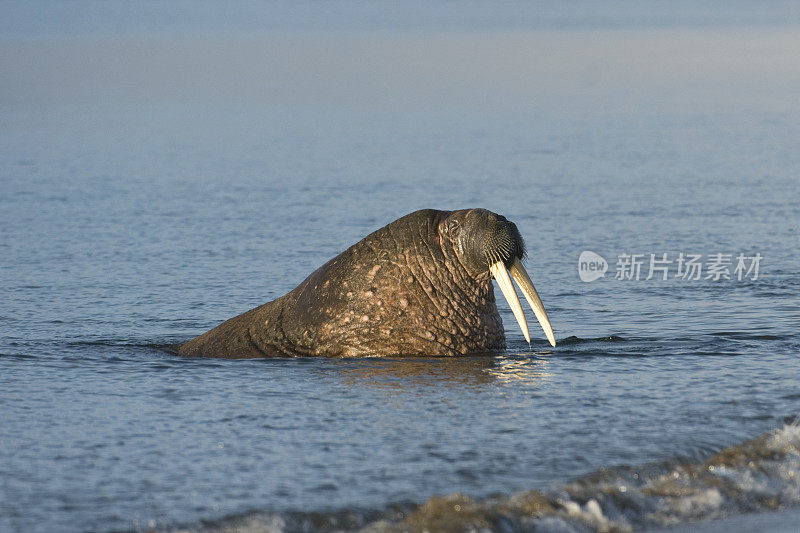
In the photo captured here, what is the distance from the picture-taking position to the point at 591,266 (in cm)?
1272

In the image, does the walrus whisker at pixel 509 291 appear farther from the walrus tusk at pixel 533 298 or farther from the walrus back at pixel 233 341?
the walrus back at pixel 233 341

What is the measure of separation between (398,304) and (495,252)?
79cm

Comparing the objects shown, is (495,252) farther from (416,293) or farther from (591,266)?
(591,266)

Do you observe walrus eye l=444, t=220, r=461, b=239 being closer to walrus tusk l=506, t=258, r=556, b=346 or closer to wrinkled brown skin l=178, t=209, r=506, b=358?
wrinkled brown skin l=178, t=209, r=506, b=358

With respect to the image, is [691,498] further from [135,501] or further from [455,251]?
[455,251]

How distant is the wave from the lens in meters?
5.31

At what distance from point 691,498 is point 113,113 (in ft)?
94.2

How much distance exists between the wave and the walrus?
2289 millimetres

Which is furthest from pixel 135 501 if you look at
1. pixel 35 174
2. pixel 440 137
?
pixel 440 137

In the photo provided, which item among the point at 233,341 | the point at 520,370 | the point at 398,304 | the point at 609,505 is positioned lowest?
the point at 609,505

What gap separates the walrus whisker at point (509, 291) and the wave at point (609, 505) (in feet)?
6.88

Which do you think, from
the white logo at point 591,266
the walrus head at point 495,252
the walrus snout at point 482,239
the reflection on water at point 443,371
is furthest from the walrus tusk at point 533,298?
the white logo at point 591,266

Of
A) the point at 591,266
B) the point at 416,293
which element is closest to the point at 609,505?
the point at 416,293

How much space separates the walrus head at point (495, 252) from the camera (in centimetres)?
815
